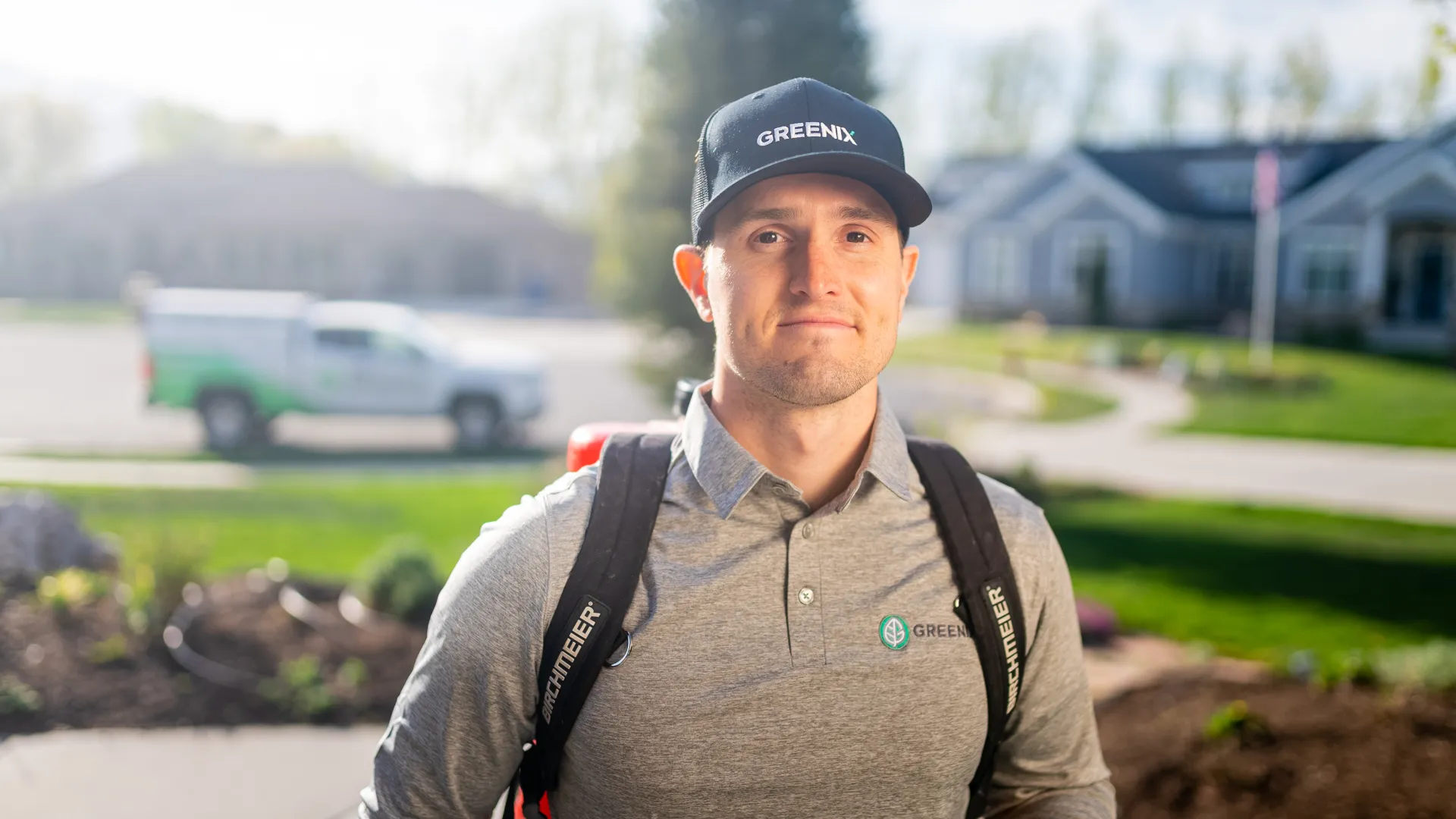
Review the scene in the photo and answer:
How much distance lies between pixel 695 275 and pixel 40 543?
604 centimetres

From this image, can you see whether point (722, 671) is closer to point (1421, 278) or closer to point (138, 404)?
point (138, 404)

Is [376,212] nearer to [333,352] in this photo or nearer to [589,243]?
[589,243]

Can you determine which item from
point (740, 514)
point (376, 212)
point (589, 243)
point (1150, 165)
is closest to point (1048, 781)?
point (740, 514)

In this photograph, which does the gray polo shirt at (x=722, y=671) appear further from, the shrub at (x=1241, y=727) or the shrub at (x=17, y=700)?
the shrub at (x=17, y=700)

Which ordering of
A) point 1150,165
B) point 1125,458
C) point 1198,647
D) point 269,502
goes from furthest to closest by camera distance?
point 1150,165 < point 1125,458 < point 269,502 < point 1198,647

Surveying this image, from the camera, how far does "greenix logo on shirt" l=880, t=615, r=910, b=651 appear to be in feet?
6.03

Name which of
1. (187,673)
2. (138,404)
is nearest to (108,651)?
Answer: (187,673)

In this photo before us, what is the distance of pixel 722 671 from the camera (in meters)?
1.78

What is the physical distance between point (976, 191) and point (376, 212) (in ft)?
76.1

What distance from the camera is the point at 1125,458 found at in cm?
1526

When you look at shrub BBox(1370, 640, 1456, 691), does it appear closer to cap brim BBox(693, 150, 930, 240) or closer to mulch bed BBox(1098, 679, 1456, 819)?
mulch bed BBox(1098, 679, 1456, 819)

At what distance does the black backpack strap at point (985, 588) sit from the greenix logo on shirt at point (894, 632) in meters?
0.10

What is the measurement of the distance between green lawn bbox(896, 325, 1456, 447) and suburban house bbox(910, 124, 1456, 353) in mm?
1925

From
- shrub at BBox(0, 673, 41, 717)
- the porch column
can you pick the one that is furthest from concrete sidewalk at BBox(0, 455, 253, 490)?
the porch column
